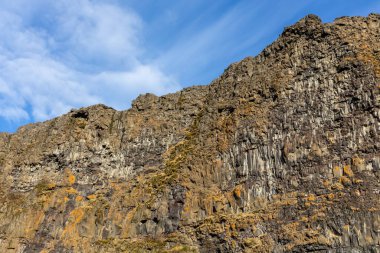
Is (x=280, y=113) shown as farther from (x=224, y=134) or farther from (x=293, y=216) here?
(x=293, y=216)

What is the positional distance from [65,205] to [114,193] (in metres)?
4.77

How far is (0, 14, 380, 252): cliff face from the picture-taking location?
31.6 m

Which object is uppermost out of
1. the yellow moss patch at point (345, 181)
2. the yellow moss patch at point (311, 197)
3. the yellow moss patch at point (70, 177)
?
the yellow moss patch at point (70, 177)

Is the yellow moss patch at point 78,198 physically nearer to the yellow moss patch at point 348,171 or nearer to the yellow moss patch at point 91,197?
the yellow moss patch at point 91,197

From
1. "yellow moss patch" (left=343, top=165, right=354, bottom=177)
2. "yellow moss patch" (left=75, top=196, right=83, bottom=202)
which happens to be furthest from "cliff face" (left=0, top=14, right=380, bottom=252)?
"yellow moss patch" (left=343, top=165, right=354, bottom=177)

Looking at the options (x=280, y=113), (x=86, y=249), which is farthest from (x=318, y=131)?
(x=86, y=249)

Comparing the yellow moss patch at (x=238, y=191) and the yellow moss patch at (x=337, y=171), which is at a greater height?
the yellow moss patch at (x=337, y=171)

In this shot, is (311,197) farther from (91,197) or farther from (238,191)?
(91,197)

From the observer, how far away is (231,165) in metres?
37.0

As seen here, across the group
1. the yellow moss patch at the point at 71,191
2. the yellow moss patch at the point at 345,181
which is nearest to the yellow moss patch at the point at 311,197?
the yellow moss patch at the point at 345,181

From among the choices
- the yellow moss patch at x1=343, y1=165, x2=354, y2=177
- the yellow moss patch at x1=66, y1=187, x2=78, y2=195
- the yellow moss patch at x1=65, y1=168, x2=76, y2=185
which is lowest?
the yellow moss patch at x1=343, y1=165, x2=354, y2=177

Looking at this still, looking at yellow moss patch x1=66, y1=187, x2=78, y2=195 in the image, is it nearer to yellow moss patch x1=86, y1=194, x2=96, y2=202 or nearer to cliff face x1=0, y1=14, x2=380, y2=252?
cliff face x1=0, y1=14, x2=380, y2=252

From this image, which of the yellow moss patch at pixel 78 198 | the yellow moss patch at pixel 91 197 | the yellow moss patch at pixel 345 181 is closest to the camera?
the yellow moss patch at pixel 345 181

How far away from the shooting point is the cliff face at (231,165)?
31.6 metres
